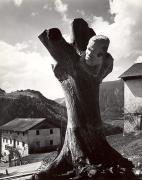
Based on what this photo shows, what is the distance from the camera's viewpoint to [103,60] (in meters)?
5.36

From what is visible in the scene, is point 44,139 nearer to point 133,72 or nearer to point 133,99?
point 133,99

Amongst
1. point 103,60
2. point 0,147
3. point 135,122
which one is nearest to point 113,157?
point 103,60

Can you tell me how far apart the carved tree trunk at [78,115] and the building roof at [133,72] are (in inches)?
1051

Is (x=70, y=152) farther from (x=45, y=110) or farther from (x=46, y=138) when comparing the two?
(x=45, y=110)

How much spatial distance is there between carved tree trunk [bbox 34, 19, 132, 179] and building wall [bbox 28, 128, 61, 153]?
132 ft

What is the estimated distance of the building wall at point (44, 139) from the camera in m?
45.3

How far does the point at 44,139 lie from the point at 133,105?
1897 centimetres

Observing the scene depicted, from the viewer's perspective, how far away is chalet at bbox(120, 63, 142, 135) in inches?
1262

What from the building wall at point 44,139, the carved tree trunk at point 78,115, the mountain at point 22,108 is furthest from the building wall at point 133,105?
the mountain at point 22,108

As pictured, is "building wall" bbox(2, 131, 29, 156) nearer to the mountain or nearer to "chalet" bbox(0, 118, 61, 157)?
"chalet" bbox(0, 118, 61, 157)

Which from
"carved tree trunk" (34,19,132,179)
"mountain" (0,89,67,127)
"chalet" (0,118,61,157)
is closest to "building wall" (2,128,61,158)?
"chalet" (0,118,61,157)

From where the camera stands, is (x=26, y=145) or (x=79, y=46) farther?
(x=26, y=145)

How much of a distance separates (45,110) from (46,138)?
28.8 meters

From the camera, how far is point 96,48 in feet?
15.6
